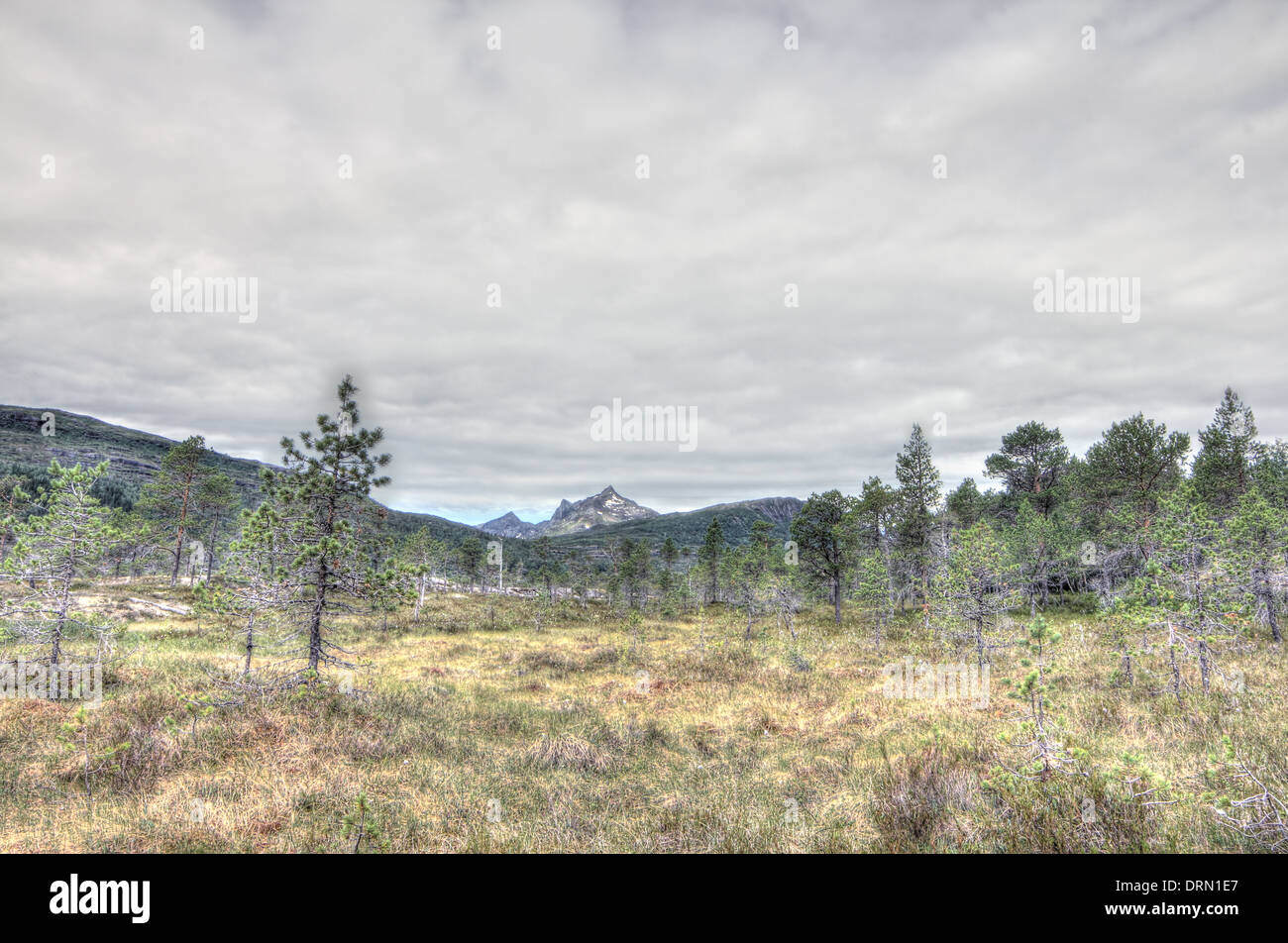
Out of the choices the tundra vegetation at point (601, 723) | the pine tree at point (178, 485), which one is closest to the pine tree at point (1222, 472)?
the tundra vegetation at point (601, 723)

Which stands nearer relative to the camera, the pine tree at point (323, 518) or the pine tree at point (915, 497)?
the pine tree at point (323, 518)

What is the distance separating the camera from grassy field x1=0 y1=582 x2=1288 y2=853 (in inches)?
243

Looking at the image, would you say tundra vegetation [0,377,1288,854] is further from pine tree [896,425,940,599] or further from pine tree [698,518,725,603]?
pine tree [698,518,725,603]

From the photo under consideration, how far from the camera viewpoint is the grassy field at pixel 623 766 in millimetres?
6168

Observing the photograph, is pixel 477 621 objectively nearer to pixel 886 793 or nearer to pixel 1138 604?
pixel 886 793

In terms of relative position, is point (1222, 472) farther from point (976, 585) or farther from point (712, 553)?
point (712, 553)

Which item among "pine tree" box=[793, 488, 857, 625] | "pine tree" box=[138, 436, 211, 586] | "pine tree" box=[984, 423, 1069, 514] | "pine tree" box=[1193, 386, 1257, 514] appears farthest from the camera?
"pine tree" box=[984, 423, 1069, 514]

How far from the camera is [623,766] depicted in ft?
35.6

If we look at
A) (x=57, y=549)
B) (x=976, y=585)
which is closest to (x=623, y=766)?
(x=976, y=585)

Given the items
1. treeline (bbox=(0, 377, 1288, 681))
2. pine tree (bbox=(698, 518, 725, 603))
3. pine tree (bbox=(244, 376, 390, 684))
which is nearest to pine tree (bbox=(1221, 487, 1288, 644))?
treeline (bbox=(0, 377, 1288, 681))

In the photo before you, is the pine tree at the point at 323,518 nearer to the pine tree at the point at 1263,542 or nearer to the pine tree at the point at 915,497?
the pine tree at the point at 1263,542
